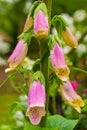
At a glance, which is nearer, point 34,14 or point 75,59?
point 34,14

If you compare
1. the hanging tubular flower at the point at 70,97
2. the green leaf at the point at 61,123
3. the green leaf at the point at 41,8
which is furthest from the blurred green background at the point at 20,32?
the green leaf at the point at 41,8

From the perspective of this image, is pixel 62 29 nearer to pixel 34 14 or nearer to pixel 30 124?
pixel 34 14

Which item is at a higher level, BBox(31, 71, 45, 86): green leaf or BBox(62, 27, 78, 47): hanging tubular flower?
BBox(62, 27, 78, 47): hanging tubular flower

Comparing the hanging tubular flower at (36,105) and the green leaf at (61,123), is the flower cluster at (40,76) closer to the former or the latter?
the hanging tubular flower at (36,105)

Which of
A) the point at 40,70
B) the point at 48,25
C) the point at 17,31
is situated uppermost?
the point at 48,25

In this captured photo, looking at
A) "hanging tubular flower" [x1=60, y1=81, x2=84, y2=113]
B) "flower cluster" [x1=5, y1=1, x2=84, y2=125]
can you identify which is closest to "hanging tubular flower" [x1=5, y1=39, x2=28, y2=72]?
"flower cluster" [x1=5, y1=1, x2=84, y2=125]

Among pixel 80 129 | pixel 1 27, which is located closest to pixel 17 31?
pixel 1 27

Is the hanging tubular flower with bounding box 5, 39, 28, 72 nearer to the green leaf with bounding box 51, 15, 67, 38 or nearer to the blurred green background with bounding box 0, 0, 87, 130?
the green leaf with bounding box 51, 15, 67, 38
